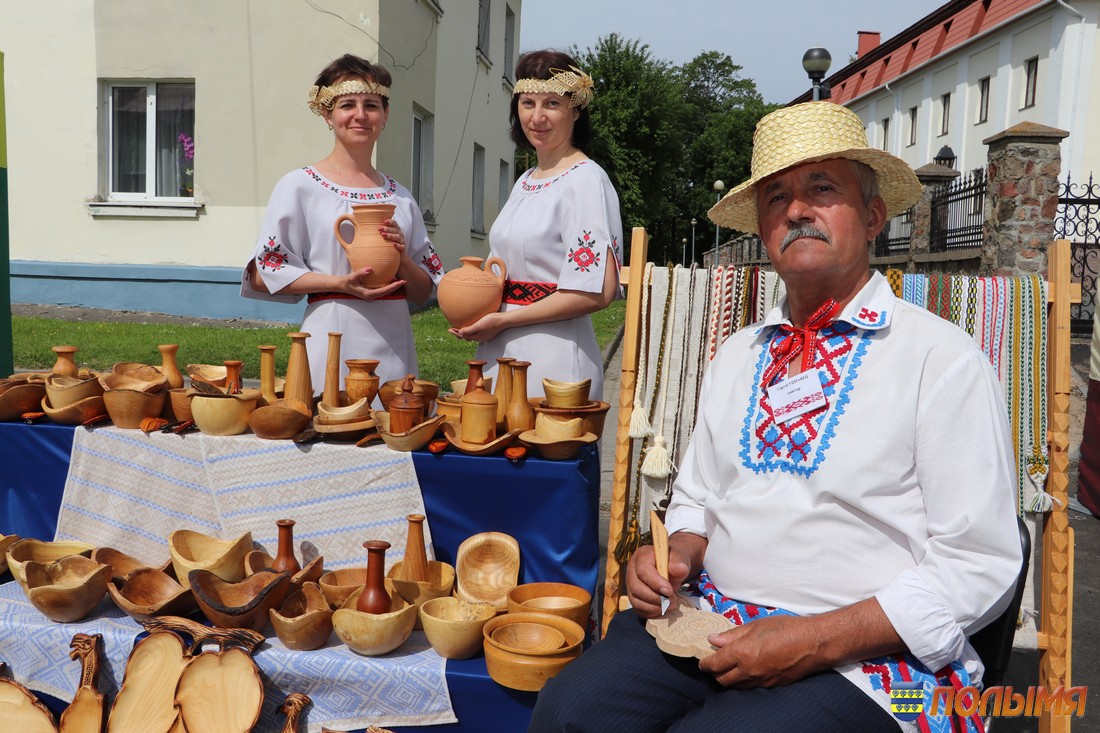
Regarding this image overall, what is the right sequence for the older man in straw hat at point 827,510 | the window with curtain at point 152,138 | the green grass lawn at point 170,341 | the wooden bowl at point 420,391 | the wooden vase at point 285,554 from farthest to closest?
the window with curtain at point 152,138 < the green grass lawn at point 170,341 < the wooden bowl at point 420,391 < the wooden vase at point 285,554 < the older man in straw hat at point 827,510

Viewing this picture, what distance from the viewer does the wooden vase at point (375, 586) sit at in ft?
6.68

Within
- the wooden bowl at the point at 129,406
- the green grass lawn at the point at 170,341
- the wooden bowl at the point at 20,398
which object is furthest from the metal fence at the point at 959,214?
the wooden bowl at the point at 20,398

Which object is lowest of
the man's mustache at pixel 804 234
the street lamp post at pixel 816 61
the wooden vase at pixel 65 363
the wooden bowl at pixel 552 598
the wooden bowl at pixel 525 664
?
the wooden bowl at pixel 525 664

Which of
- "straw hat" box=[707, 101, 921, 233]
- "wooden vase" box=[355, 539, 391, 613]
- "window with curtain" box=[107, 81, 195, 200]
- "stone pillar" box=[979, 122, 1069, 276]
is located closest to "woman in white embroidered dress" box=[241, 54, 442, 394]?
"wooden vase" box=[355, 539, 391, 613]

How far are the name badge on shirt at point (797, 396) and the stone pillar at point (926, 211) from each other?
10907 millimetres

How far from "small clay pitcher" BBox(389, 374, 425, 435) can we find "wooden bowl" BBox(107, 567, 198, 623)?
651 mm

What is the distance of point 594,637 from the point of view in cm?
253

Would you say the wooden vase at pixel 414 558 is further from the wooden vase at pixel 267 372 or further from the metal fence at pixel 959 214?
the metal fence at pixel 959 214

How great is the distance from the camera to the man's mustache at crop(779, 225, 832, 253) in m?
1.78

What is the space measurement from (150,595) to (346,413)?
69cm

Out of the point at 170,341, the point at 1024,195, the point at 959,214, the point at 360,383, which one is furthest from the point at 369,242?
the point at 959,214

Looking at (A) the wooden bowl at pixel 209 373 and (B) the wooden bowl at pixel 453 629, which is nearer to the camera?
(B) the wooden bowl at pixel 453 629

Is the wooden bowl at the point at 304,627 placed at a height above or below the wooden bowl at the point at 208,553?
below

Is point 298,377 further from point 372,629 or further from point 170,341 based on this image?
point 170,341
